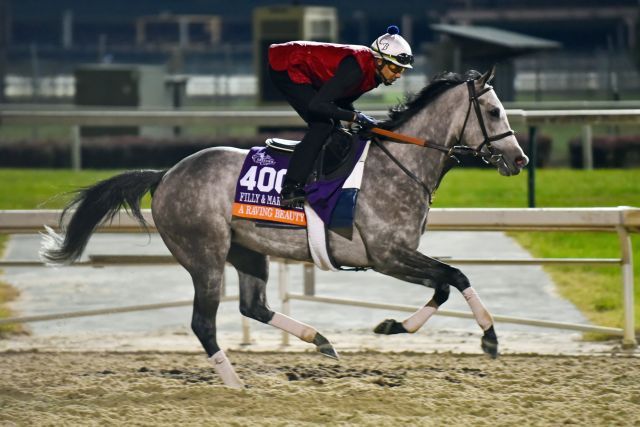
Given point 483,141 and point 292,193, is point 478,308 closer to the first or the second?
point 483,141

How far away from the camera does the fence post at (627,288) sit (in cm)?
738

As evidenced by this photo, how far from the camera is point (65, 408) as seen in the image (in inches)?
231

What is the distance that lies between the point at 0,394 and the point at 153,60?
30.4m

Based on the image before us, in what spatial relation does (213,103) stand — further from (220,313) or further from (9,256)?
(220,313)

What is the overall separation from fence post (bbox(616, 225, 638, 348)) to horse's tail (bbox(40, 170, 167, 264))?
2787mm

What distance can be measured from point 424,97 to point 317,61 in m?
0.59

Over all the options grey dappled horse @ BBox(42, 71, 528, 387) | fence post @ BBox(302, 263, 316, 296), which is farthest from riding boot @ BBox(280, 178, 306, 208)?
fence post @ BBox(302, 263, 316, 296)

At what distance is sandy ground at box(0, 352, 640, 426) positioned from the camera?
5625 millimetres

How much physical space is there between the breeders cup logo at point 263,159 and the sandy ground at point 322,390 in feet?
3.74

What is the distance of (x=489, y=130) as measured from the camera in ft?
20.1

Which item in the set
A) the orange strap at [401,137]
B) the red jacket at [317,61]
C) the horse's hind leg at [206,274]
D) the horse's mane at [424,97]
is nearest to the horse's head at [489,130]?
the horse's mane at [424,97]

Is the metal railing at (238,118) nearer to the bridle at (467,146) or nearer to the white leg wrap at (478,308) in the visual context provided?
the bridle at (467,146)

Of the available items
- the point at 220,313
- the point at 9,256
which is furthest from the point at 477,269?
the point at 9,256

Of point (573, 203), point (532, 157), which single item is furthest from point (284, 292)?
point (573, 203)
